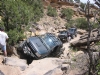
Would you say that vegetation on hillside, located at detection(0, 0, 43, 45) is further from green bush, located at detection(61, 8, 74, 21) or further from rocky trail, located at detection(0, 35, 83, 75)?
green bush, located at detection(61, 8, 74, 21)

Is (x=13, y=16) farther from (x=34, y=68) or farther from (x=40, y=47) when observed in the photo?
(x=34, y=68)

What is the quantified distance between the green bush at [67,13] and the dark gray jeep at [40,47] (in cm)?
3861

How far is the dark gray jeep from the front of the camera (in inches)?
432

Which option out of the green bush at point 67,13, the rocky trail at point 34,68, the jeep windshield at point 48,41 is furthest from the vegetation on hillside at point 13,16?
the green bush at point 67,13

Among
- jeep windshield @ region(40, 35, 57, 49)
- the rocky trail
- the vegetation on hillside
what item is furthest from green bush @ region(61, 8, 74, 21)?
the rocky trail

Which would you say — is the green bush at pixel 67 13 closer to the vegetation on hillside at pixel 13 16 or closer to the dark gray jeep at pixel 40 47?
the vegetation on hillside at pixel 13 16

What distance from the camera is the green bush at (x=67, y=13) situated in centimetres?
5133

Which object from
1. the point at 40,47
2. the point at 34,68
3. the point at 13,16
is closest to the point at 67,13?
the point at 13,16

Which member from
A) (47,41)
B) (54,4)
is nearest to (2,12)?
(47,41)

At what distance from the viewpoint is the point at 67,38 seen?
27172 mm

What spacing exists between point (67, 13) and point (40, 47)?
41.3 metres

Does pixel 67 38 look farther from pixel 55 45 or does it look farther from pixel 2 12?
pixel 55 45

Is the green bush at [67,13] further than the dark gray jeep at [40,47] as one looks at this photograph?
Yes

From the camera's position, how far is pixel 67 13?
52.0m
